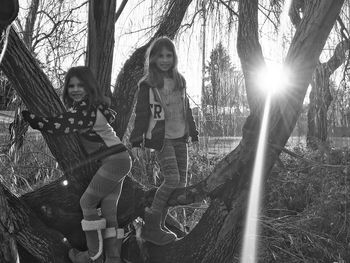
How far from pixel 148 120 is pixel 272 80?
0.72 meters

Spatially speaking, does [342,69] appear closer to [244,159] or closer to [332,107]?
[332,107]

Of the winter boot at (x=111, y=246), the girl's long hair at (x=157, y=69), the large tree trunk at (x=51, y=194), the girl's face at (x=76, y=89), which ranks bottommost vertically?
the winter boot at (x=111, y=246)

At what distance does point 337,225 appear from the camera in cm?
505

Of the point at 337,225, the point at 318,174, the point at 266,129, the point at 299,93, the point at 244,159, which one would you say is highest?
the point at 299,93

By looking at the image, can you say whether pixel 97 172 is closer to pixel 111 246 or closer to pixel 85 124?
pixel 85 124

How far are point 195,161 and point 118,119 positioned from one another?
1854 mm

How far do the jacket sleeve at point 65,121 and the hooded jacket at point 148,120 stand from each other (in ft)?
0.87

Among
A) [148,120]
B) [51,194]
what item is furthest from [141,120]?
[51,194]

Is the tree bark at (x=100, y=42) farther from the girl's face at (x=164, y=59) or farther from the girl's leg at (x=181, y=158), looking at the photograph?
the girl's leg at (x=181, y=158)

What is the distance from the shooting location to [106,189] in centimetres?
251

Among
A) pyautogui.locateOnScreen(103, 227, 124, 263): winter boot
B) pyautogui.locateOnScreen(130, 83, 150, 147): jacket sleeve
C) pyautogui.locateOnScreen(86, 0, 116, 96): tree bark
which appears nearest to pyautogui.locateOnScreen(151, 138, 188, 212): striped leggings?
pyautogui.locateOnScreen(130, 83, 150, 147): jacket sleeve

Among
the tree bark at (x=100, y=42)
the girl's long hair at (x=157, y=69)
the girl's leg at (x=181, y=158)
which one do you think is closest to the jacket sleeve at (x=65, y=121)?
the girl's long hair at (x=157, y=69)

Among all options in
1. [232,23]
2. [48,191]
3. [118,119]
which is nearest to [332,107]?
[232,23]

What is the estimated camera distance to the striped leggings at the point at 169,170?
2.59 m
